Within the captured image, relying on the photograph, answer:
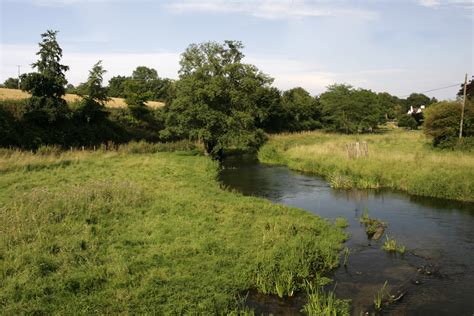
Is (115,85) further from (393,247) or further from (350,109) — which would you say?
(393,247)

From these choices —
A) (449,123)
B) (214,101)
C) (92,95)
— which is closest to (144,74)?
(92,95)

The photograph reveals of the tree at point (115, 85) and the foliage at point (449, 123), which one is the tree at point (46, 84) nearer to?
the foliage at point (449, 123)

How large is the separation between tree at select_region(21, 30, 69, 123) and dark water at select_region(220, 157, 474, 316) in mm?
18459

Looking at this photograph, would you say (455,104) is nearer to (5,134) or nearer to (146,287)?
(146,287)

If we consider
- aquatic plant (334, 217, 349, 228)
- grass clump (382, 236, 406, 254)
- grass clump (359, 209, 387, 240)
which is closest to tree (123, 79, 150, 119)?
grass clump (359, 209, 387, 240)

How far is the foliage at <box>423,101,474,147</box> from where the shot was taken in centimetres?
3350

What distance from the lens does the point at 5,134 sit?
30.2 meters

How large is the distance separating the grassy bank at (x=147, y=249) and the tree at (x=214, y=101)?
16.2 m

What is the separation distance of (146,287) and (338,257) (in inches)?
233

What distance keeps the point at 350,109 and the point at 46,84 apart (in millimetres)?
46756

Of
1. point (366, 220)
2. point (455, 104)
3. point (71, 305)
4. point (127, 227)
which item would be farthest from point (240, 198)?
point (455, 104)

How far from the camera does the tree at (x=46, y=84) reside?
1246 inches

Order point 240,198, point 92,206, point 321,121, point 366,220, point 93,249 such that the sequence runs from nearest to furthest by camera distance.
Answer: point 93,249 < point 92,206 < point 366,220 < point 240,198 < point 321,121

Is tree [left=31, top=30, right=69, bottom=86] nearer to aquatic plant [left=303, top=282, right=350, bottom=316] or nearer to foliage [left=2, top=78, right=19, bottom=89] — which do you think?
aquatic plant [left=303, top=282, right=350, bottom=316]
